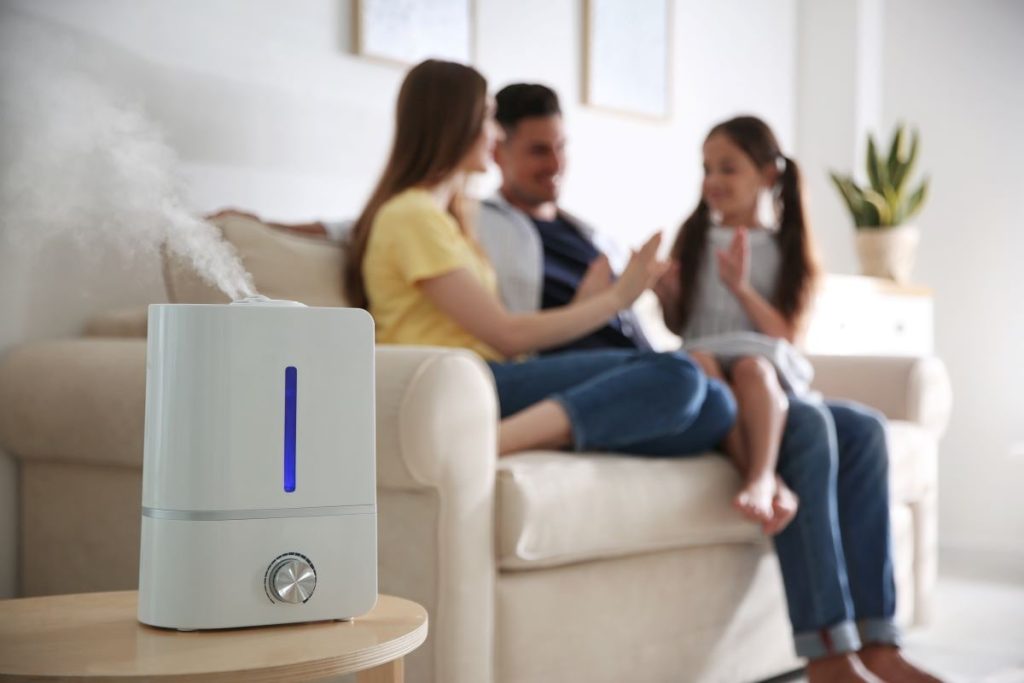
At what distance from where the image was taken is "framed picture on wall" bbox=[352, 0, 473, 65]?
8.48 ft

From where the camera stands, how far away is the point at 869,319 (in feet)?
11.5

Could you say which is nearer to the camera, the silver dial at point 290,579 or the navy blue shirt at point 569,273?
the silver dial at point 290,579

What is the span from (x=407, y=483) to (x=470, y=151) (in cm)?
81

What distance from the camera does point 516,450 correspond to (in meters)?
1.83

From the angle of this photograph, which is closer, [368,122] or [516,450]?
[516,450]

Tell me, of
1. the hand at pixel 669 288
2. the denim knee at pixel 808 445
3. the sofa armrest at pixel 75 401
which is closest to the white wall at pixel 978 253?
the hand at pixel 669 288

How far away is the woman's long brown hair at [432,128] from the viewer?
6.93ft

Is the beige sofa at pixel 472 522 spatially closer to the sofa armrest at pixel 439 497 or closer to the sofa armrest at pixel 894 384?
the sofa armrest at pixel 439 497

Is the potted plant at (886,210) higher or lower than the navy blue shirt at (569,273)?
higher

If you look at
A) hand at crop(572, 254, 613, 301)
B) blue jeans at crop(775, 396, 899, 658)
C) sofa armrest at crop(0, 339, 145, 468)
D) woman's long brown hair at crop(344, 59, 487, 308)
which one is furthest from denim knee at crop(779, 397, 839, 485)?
sofa armrest at crop(0, 339, 145, 468)

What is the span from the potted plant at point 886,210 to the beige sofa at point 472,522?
1850 millimetres

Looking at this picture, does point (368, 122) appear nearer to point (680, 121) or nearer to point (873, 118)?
point (680, 121)

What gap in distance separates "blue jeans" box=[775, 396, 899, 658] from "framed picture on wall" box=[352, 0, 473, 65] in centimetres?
119

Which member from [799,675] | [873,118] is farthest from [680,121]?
[799,675]
